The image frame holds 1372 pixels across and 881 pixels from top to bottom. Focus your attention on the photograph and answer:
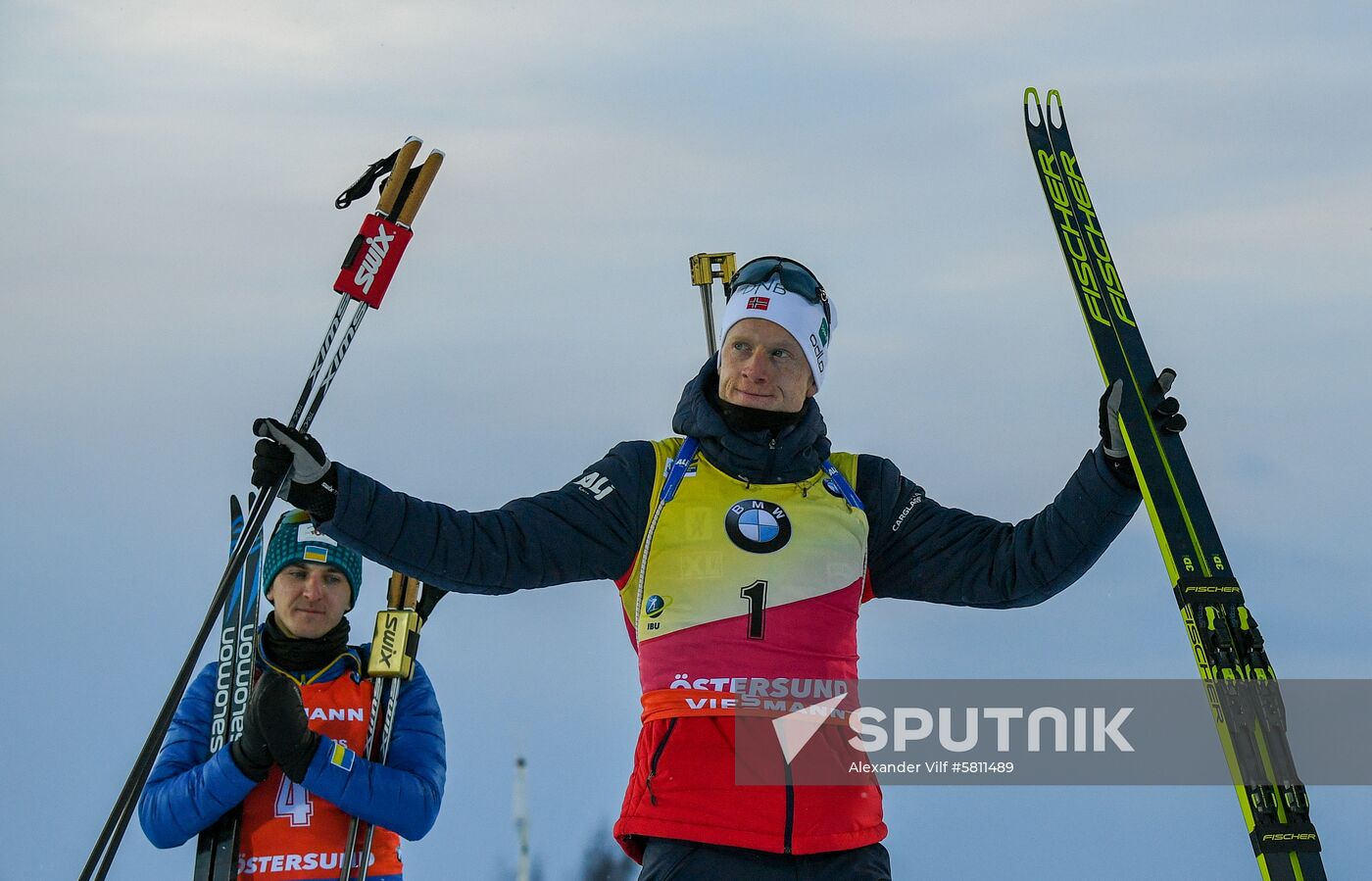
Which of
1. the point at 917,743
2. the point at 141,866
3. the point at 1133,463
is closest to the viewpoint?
the point at 1133,463

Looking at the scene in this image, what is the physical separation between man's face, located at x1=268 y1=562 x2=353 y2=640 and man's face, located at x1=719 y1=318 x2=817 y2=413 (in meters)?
1.16

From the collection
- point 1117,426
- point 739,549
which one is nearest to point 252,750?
point 739,549

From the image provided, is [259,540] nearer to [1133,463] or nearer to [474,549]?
[474,549]

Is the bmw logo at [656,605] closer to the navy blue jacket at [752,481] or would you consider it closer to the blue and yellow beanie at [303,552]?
the navy blue jacket at [752,481]

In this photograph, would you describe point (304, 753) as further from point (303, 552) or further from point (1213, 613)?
point (1213, 613)

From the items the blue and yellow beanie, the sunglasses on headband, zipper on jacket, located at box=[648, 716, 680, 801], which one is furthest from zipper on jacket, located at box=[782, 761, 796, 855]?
the blue and yellow beanie

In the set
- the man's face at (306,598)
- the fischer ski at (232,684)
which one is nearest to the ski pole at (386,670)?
the man's face at (306,598)

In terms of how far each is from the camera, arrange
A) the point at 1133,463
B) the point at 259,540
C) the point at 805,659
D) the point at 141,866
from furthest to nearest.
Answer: the point at 141,866 < the point at 259,540 < the point at 1133,463 < the point at 805,659

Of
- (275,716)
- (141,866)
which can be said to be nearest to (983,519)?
(275,716)

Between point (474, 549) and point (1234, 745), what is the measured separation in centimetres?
152

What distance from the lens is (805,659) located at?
8.75 ft

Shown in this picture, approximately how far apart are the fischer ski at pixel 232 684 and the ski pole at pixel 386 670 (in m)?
0.25

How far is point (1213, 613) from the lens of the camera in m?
3.09

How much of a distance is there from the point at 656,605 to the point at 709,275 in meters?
1.33
